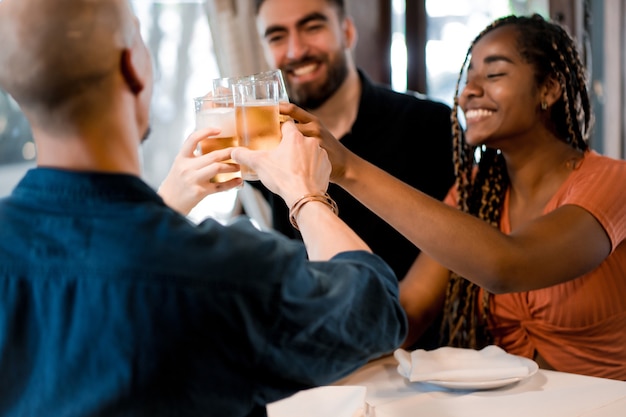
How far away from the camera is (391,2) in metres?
4.05

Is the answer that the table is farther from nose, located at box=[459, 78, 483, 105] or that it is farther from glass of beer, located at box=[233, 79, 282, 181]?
nose, located at box=[459, 78, 483, 105]

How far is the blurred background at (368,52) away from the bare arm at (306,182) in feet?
6.28

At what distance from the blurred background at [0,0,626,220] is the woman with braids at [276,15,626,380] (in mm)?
945

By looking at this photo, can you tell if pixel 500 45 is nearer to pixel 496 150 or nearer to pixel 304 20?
pixel 496 150

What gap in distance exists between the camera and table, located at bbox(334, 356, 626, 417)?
1519 mm

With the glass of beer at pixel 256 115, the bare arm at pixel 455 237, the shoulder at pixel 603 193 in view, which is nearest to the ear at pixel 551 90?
the shoulder at pixel 603 193

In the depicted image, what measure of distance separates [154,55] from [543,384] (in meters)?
2.41

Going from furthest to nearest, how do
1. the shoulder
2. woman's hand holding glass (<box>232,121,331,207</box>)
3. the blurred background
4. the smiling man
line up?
the blurred background, the smiling man, the shoulder, woman's hand holding glass (<box>232,121,331,207</box>)

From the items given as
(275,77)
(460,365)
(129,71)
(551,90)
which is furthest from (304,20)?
(129,71)

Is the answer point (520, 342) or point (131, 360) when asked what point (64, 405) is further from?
point (520, 342)

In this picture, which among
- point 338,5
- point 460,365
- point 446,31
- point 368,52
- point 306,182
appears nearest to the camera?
point 306,182

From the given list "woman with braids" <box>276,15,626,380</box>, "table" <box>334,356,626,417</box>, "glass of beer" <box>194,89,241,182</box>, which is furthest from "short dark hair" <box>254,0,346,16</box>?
"table" <box>334,356,626,417</box>

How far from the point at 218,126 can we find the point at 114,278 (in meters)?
→ 0.72

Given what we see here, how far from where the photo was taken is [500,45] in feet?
7.17
